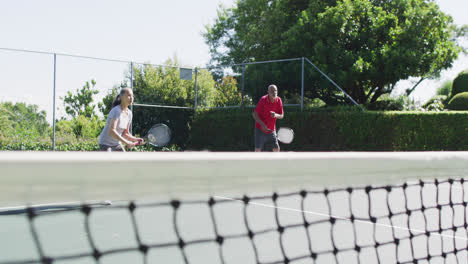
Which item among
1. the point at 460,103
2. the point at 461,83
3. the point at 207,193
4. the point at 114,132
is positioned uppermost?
the point at 461,83

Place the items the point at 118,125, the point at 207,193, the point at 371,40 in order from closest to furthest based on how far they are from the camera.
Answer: the point at 207,193, the point at 118,125, the point at 371,40

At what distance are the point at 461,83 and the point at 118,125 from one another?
21626mm

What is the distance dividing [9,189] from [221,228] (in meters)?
4.05

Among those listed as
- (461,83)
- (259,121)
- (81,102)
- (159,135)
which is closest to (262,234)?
(259,121)

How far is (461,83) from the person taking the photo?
2403cm

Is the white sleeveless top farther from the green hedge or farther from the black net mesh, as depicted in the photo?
the green hedge

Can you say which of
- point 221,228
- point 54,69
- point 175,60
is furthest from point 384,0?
point 221,228

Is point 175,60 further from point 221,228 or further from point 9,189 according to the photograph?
point 9,189

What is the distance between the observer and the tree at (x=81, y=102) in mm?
13648

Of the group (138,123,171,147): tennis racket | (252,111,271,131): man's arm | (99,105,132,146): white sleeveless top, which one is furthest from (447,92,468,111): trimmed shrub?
(99,105,132,146): white sleeveless top

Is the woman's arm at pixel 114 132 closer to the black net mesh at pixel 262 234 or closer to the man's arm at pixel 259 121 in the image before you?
the black net mesh at pixel 262 234

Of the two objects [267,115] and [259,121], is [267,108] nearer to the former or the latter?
[267,115]

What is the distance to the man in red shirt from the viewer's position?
882 cm

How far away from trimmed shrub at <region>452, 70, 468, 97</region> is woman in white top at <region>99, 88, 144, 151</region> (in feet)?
69.4
